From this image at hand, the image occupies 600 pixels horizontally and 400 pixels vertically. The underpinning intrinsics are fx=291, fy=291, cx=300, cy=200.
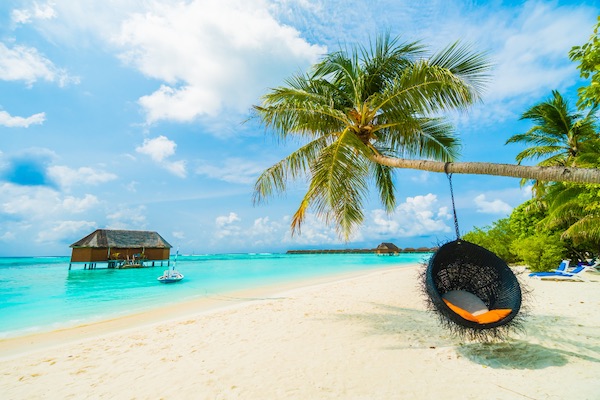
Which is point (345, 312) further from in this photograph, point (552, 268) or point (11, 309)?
point (11, 309)

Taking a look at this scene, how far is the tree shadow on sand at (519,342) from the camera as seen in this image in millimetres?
2998

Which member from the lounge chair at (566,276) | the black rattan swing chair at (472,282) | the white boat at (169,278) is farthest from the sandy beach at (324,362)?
the white boat at (169,278)

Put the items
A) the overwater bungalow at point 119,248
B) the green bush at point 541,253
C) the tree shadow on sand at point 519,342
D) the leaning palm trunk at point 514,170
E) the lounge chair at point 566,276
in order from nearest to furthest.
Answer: the leaning palm trunk at point 514,170 → the tree shadow on sand at point 519,342 → the lounge chair at point 566,276 → the green bush at point 541,253 → the overwater bungalow at point 119,248

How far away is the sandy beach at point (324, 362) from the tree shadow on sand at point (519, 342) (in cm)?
1

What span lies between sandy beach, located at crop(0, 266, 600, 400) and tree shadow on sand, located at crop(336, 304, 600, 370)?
1 centimetres

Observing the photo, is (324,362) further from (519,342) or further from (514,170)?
(514,170)

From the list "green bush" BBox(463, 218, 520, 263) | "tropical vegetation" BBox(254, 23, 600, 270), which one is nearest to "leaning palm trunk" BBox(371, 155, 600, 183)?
"tropical vegetation" BBox(254, 23, 600, 270)

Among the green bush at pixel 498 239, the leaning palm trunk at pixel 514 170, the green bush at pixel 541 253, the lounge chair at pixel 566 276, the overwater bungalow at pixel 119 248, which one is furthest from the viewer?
the overwater bungalow at pixel 119 248

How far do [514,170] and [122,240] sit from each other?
33262 mm

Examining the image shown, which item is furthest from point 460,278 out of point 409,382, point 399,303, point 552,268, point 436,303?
point 552,268

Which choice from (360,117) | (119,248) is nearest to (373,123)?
(360,117)

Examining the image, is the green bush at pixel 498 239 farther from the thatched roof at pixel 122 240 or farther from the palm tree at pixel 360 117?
the thatched roof at pixel 122 240

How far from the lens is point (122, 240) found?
29062 mm

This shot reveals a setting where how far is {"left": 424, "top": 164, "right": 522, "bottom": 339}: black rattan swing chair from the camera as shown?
3066 mm
